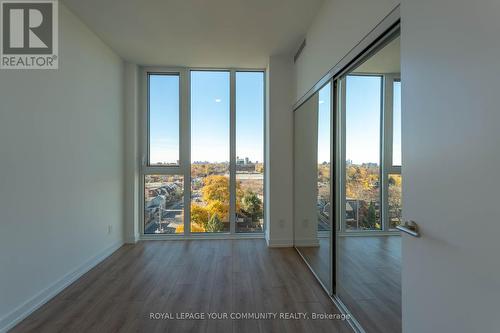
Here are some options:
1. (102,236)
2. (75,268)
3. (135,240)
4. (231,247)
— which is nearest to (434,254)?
(231,247)

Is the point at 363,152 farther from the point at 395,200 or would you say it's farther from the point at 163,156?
the point at 163,156

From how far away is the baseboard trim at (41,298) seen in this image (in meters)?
1.93

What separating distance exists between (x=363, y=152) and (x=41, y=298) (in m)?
3.18

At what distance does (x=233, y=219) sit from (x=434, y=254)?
3.44 meters

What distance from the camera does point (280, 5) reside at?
2.56m

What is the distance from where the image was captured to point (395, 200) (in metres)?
1.47

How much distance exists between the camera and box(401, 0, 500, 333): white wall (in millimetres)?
830

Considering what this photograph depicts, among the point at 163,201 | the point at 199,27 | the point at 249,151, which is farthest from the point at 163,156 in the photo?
the point at 199,27

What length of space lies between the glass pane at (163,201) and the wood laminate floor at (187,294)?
71cm

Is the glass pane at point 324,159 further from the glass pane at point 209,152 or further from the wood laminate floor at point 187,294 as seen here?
the glass pane at point 209,152

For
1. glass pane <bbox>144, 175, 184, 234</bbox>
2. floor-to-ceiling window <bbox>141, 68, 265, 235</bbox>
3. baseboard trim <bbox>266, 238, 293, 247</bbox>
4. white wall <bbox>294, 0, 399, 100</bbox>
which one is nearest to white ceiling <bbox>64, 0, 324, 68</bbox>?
white wall <bbox>294, 0, 399, 100</bbox>

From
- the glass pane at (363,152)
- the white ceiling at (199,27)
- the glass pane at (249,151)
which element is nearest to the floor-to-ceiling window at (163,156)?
the white ceiling at (199,27)

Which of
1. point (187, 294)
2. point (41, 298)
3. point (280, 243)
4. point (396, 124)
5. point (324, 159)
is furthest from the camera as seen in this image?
point (280, 243)

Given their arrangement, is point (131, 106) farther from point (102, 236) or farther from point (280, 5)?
point (280, 5)
